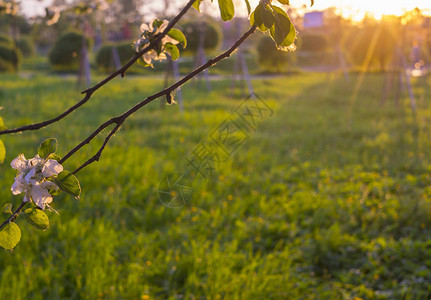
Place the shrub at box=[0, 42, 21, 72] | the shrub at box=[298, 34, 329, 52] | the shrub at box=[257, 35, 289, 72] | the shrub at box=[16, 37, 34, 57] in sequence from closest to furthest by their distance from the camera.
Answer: the shrub at box=[0, 42, 21, 72]
the shrub at box=[257, 35, 289, 72]
the shrub at box=[16, 37, 34, 57]
the shrub at box=[298, 34, 329, 52]

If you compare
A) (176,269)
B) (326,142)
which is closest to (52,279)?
(176,269)

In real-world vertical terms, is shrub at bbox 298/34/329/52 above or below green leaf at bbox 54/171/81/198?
above

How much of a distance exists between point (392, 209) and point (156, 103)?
5.34 meters

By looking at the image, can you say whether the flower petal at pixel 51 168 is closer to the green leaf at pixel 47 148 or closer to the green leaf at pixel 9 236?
the green leaf at pixel 47 148

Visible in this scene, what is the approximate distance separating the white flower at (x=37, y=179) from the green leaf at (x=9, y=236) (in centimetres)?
13

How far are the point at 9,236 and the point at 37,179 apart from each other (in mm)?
192

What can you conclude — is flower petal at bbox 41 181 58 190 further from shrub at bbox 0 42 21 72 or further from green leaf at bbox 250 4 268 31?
shrub at bbox 0 42 21 72

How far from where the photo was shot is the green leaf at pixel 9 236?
2.83ft

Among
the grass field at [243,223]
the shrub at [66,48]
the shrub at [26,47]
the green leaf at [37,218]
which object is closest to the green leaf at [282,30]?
the green leaf at [37,218]

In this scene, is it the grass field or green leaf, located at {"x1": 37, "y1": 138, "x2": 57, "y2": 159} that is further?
the grass field

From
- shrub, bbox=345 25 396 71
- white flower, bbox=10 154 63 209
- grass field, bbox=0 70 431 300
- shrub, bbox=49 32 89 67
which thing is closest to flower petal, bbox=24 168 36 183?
white flower, bbox=10 154 63 209

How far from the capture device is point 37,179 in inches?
30.0

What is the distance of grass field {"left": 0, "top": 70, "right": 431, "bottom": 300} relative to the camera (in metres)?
2.32

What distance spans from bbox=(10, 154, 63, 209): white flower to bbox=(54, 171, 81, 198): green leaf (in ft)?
0.04
